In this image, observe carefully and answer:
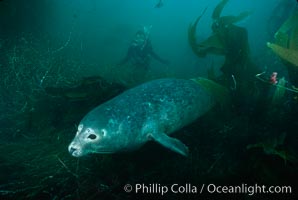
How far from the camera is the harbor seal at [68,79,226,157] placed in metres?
3.36

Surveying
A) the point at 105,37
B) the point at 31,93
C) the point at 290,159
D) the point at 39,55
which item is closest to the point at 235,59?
the point at 290,159

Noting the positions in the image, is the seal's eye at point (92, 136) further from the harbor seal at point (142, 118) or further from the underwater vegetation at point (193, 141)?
the underwater vegetation at point (193, 141)

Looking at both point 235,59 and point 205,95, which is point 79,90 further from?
point 235,59

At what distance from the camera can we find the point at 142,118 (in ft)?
12.4

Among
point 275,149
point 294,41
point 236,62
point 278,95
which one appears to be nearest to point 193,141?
point 275,149

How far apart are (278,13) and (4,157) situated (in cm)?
1141

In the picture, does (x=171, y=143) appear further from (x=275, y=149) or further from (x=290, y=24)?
(x=290, y=24)

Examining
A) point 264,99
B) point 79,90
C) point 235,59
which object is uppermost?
point 235,59

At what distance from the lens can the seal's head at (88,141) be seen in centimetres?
324

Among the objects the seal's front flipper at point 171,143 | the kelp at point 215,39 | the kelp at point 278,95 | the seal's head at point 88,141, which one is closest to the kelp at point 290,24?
the kelp at point 215,39

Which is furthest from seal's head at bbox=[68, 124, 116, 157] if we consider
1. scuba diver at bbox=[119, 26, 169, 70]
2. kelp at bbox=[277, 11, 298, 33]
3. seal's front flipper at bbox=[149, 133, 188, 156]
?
scuba diver at bbox=[119, 26, 169, 70]

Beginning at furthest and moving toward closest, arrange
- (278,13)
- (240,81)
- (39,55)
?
1. (278,13)
2. (39,55)
3. (240,81)

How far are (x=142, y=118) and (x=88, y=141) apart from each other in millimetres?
837

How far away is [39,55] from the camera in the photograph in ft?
34.4
